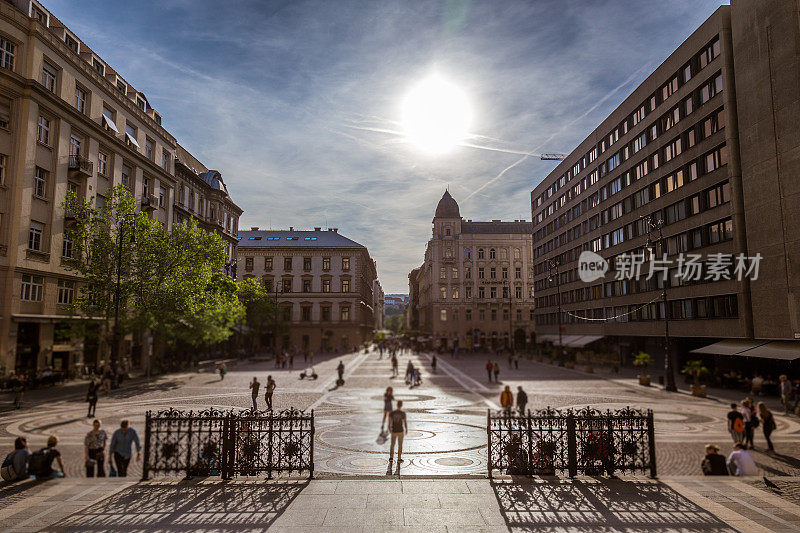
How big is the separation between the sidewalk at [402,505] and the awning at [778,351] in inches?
727

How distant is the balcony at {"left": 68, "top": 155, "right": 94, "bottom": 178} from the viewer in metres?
32.9

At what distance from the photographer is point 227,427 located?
1115cm

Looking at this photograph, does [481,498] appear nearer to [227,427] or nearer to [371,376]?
[227,427]

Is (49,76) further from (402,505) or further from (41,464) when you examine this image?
(402,505)

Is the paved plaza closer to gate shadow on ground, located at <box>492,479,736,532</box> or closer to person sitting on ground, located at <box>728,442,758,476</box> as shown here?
gate shadow on ground, located at <box>492,479,736,532</box>

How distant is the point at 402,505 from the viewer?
9.43 meters

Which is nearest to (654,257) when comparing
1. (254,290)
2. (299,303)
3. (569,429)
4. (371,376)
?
(371,376)

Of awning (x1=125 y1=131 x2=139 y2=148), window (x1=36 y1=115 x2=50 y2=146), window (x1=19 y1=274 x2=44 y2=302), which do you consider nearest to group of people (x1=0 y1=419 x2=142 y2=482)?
window (x1=19 y1=274 x2=44 y2=302)

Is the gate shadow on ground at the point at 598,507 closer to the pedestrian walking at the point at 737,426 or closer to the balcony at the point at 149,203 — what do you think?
the pedestrian walking at the point at 737,426

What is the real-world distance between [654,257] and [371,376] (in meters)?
26.5

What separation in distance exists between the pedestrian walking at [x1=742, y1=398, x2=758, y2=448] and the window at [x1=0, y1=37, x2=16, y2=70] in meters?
40.0

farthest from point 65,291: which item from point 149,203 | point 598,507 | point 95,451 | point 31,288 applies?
point 598,507

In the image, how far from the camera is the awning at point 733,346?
97.9ft

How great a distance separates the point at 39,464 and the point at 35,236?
25.5 metres
